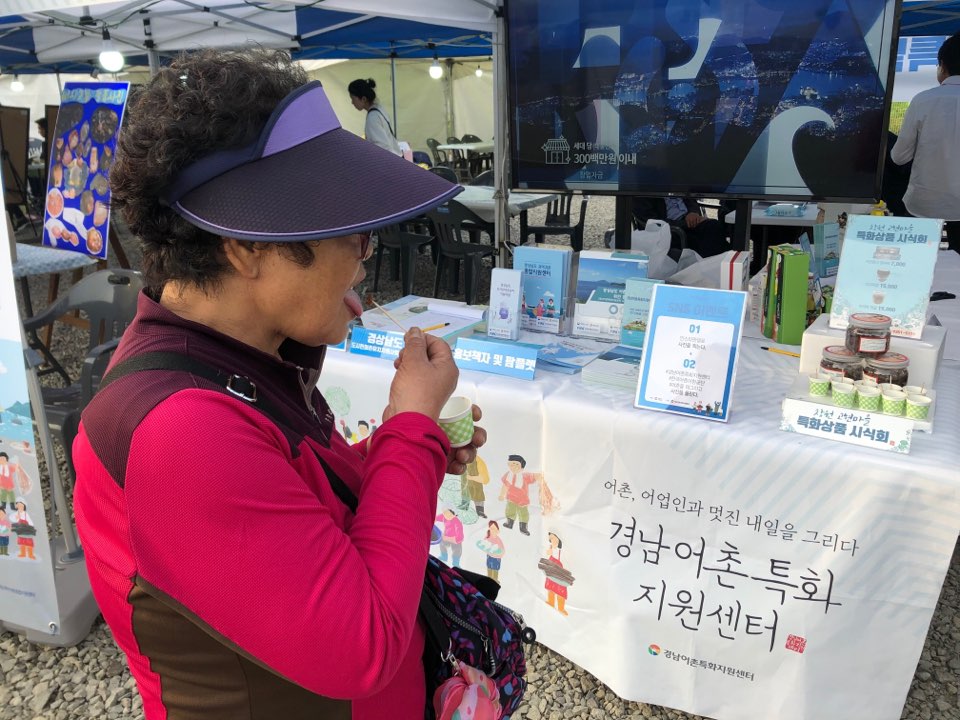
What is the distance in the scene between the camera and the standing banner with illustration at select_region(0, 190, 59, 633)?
1914 millimetres

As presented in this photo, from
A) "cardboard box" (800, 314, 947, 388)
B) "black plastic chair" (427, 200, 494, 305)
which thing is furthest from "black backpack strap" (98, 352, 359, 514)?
"black plastic chair" (427, 200, 494, 305)

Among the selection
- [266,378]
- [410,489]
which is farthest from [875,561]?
[266,378]

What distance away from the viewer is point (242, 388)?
69 cm

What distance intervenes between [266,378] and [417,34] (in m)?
7.97

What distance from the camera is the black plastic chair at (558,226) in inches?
251

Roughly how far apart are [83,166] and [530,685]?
12.1ft

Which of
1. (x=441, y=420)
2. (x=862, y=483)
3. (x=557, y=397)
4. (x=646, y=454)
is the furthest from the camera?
(x=557, y=397)

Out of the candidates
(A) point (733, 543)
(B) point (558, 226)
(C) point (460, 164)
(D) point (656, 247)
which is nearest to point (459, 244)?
(B) point (558, 226)

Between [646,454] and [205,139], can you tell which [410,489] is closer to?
[205,139]

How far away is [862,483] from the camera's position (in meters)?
1.45

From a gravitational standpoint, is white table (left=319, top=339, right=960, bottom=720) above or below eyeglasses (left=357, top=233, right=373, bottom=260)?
below

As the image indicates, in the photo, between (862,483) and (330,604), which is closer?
(330,604)

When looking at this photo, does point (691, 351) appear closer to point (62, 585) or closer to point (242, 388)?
point (242, 388)

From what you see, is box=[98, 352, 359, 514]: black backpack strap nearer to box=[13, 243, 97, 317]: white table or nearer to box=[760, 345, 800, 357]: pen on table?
box=[760, 345, 800, 357]: pen on table
